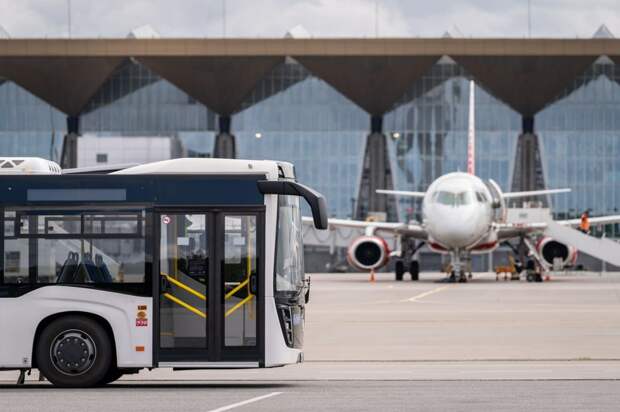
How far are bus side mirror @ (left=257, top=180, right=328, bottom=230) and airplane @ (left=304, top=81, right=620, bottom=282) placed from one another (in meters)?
40.1

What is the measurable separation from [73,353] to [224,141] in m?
85.4

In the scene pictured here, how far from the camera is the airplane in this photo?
5775 centimetres

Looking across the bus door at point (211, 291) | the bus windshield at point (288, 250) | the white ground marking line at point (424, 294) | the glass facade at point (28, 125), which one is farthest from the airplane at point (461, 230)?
the bus door at point (211, 291)

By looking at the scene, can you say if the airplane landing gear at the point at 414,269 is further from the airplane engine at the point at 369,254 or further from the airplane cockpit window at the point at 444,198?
the airplane cockpit window at the point at 444,198

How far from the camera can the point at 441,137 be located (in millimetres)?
103312

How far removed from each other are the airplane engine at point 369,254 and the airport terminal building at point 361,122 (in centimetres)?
3578

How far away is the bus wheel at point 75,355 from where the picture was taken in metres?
17.3

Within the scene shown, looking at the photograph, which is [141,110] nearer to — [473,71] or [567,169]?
[473,71]

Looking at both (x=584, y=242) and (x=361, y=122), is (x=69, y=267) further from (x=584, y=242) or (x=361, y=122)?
(x=361, y=122)

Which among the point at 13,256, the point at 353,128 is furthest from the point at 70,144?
the point at 13,256

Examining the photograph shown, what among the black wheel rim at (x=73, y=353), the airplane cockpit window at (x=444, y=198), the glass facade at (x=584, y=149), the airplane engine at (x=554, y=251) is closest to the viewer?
the black wheel rim at (x=73, y=353)

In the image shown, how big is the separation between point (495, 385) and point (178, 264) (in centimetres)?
401

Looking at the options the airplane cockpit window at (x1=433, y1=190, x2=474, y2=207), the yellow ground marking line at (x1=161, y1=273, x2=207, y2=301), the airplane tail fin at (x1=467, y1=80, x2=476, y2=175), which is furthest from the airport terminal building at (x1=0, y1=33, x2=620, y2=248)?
the yellow ground marking line at (x1=161, y1=273, x2=207, y2=301)

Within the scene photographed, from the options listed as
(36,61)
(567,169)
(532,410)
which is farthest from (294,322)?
(567,169)
